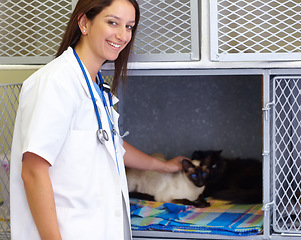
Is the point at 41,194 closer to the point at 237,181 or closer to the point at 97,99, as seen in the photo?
the point at 97,99

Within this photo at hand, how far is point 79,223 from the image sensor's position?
109cm

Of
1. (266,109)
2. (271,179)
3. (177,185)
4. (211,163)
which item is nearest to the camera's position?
(266,109)

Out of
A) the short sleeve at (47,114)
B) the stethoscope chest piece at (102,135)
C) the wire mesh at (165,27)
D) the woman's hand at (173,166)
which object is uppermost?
the wire mesh at (165,27)

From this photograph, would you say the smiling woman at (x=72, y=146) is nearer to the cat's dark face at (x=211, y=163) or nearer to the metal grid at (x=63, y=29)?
the metal grid at (x=63, y=29)

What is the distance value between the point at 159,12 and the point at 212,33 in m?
0.19

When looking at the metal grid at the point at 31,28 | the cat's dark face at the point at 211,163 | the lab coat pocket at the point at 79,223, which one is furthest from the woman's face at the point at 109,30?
the cat's dark face at the point at 211,163

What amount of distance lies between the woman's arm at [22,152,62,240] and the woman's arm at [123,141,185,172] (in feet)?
1.71

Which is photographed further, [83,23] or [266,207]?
[266,207]

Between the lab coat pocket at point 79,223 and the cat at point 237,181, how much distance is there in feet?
A: 2.37

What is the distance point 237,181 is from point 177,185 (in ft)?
0.90

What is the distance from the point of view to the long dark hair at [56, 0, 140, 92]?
3.76 feet

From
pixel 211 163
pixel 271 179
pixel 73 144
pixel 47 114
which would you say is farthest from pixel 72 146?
pixel 211 163

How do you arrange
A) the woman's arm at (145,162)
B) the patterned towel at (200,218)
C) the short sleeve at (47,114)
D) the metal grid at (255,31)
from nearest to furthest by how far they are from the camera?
the short sleeve at (47,114) → the metal grid at (255,31) → the patterned towel at (200,218) → the woman's arm at (145,162)

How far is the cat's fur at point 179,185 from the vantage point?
5.49ft
